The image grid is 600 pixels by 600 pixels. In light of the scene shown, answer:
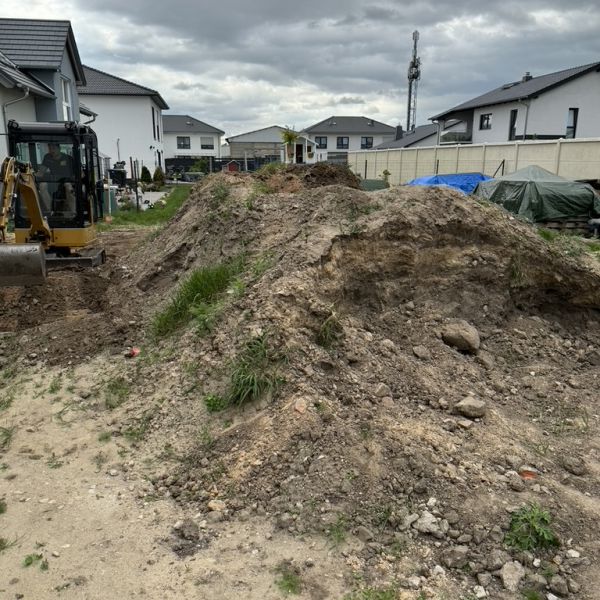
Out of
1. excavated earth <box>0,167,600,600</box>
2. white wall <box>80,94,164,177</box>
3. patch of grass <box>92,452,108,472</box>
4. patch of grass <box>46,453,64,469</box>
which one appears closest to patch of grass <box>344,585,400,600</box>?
excavated earth <box>0,167,600,600</box>

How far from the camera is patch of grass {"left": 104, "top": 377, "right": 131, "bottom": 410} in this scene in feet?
17.7

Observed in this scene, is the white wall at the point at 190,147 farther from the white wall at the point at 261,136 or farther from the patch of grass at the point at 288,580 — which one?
the patch of grass at the point at 288,580

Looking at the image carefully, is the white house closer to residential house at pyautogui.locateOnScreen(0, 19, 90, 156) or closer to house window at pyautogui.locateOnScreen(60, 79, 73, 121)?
house window at pyautogui.locateOnScreen(60, 79, 73, 121)

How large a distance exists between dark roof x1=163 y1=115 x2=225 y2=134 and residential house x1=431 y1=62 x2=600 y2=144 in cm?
4030

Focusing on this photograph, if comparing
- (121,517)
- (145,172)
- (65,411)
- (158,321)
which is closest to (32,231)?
(158,321)

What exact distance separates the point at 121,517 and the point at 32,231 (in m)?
7.07

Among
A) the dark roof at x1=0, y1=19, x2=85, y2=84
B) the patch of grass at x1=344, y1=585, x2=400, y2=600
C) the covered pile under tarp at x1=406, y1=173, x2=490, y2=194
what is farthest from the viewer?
the covered pile under tarp at x1=406, y1=173, x2=490, y2=194

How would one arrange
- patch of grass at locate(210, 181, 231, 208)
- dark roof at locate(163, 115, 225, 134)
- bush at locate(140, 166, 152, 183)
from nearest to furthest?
patch of grass at locate(210, 181, 231, 208) < bush at locate(140, 166, 152, 183) < dark roof at locate(163, 115, 225, 134)

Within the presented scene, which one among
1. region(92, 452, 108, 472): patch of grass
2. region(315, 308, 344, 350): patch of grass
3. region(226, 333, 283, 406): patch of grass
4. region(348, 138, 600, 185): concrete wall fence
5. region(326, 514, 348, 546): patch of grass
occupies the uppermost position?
region(348, 138, 600, 185): concrete wall fence

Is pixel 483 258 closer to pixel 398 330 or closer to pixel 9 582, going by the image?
pixel 398 330

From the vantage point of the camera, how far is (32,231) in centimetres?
967

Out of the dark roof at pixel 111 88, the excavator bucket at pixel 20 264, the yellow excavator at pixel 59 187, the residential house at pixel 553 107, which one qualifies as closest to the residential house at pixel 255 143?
the dark roof at pixel 111 88

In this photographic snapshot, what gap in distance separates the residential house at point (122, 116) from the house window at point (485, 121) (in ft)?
71.7

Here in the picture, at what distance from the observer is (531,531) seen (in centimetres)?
356
